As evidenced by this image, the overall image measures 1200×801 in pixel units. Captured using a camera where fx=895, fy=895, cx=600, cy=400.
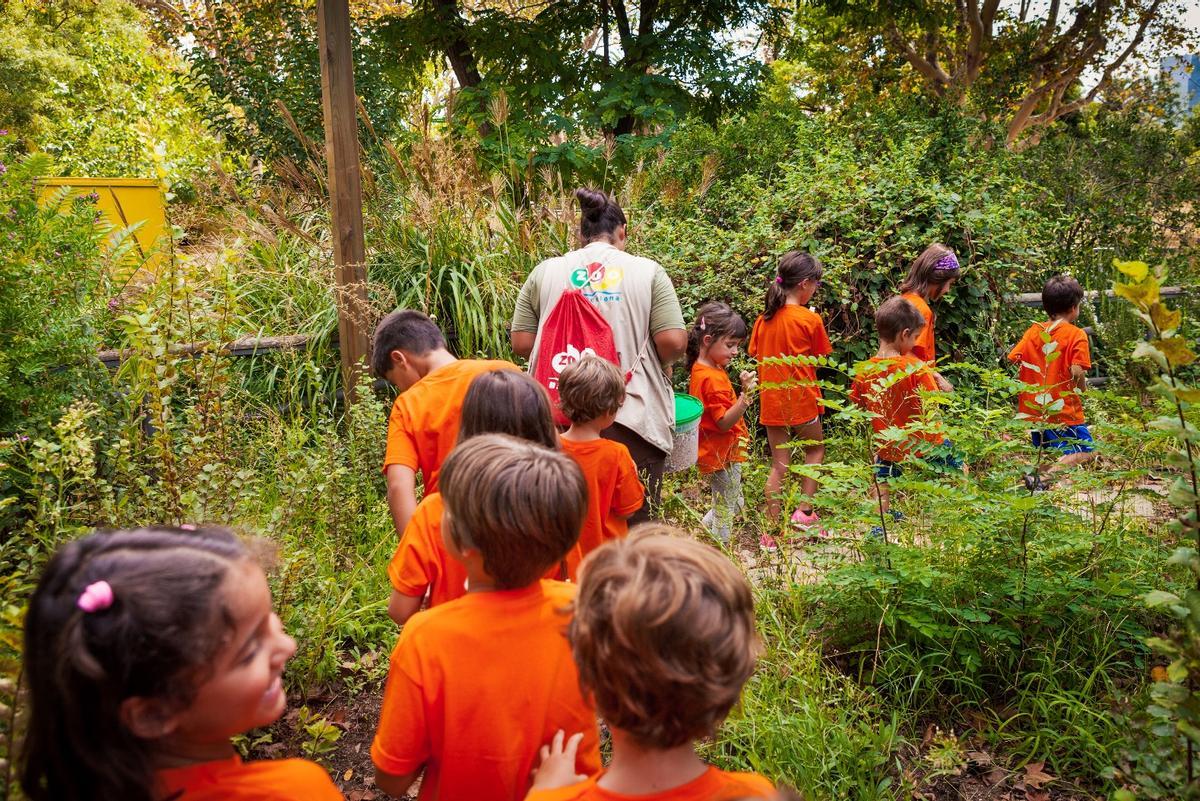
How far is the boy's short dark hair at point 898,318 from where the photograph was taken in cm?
450

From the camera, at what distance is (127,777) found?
1.14m

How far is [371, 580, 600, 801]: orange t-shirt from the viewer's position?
1656 millimetres

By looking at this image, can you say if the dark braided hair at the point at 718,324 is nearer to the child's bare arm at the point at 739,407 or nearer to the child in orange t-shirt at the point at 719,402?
the child in orange t-shirt at the point at 719,402

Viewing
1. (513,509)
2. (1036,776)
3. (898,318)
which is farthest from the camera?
(898,318)

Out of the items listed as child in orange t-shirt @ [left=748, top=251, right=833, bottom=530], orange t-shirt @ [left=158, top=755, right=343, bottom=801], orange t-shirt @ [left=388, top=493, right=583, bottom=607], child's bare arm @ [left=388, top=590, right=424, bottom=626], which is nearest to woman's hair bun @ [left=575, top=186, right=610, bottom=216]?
child in orange t-shirt @ [left=748, top=251, right=833, bottom=530]

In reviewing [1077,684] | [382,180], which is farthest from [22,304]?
[1077,684]

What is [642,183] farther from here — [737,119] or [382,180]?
[737,119]

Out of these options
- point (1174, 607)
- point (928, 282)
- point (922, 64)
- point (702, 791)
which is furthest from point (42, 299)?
point (922, 64)

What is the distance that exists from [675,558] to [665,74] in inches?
380

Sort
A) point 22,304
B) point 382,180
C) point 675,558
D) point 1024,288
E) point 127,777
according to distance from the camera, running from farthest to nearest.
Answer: point 1024,288 → point 382,180 → point 22,304 → point 675,558 → point 127,777

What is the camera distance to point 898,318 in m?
4.52

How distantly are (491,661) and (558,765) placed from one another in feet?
0.73

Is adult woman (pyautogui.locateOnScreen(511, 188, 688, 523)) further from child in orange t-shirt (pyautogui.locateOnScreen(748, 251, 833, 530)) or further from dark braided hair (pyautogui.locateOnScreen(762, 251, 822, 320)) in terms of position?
dark braided hair (pyautogui.locateOnScreen(762, 251, 822, 320))

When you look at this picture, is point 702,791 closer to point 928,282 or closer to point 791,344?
point 791,344
